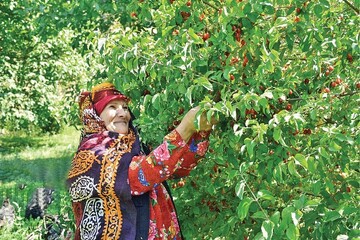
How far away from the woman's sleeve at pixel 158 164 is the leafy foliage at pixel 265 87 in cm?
14

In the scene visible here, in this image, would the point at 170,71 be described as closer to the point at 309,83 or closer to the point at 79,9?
the point at 309,83

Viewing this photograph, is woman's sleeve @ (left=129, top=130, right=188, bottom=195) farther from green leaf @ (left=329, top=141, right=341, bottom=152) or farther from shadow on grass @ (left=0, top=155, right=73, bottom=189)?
shadow on grass @ (left=0, top=155, right=73, bottom=189)

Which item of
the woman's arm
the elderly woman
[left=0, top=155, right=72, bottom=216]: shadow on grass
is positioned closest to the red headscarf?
the elderly woman

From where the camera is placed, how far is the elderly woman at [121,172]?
8.20ft

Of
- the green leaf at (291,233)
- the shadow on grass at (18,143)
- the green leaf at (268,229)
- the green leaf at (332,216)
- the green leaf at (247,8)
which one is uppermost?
the green leaf at (247,8)

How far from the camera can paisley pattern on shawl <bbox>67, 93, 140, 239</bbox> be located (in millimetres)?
2568

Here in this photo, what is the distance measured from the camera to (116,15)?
16.5 feet

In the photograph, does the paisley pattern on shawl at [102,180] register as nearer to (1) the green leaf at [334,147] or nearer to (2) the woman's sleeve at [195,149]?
(2) the woman's sleeve at [195,149]

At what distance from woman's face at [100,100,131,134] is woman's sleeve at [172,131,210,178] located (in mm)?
299

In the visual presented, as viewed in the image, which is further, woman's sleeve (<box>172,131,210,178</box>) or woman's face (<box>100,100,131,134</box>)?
woman's face (<box>100,100,131,134</box>)

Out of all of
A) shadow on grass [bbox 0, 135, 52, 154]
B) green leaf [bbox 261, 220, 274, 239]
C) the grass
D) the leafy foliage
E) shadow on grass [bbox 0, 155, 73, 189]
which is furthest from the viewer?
shadow on grass [bbox 0, 135, 52, 154]

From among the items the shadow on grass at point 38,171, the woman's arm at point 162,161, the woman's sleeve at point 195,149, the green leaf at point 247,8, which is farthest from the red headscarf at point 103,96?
the shadow on grass at point 38,171

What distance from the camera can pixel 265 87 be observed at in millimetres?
2402

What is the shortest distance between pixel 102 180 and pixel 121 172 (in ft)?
0.29
